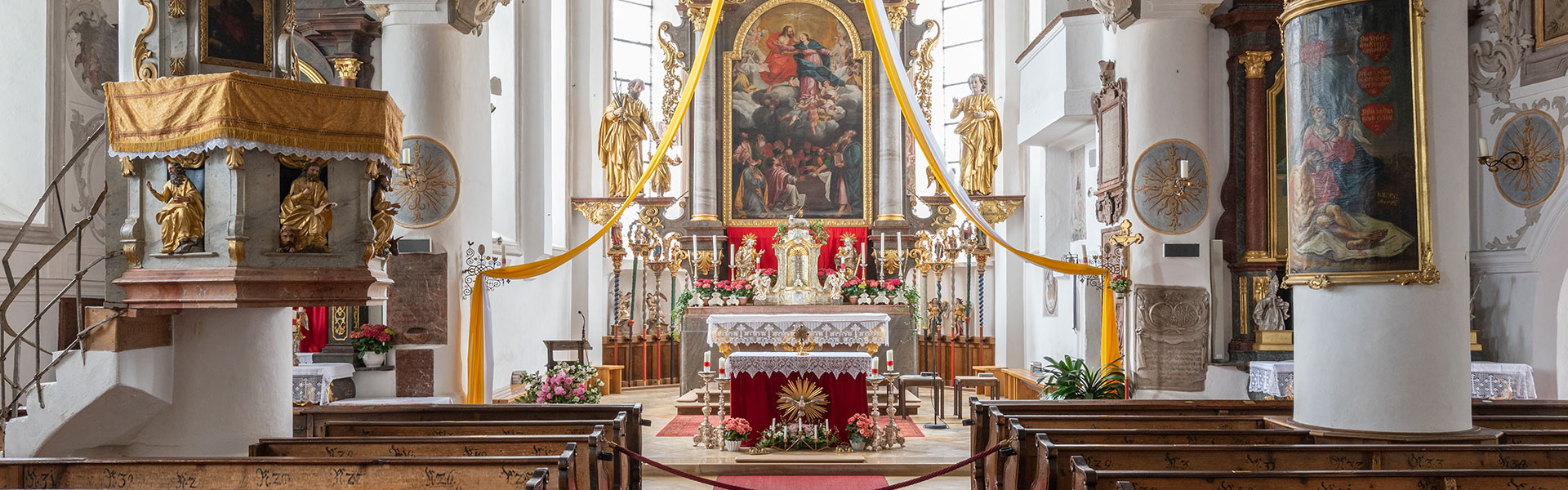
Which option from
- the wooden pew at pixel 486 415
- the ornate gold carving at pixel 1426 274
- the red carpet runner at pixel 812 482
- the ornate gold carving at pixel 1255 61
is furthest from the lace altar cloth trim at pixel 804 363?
the ornate gold carving at pixel 1426 274

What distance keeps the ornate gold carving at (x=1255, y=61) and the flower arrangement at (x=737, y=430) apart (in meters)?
5.72

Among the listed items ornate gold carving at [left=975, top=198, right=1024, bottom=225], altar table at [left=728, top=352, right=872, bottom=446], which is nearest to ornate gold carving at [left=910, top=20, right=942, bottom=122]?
ornate gold carving at [left=975, top=198, right=1024, bottom=225]

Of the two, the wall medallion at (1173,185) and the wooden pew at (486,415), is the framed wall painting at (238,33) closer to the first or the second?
the wooden pew at (486,415)

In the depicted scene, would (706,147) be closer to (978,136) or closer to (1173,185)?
(978,136)

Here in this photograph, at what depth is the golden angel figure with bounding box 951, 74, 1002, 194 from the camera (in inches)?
659

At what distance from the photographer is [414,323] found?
36.4ft

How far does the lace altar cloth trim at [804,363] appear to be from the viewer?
10.3 m

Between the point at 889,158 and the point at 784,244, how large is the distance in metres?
2.97

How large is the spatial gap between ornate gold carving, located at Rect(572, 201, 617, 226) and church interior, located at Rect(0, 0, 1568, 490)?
0.13 meters

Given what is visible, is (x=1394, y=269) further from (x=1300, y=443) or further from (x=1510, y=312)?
(x=1510, y=312)

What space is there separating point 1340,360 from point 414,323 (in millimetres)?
8216

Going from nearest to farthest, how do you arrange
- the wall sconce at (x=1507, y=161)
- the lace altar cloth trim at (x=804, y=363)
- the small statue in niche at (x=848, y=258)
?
1. the wall sconce at (x=1507, y=161)
2. the lace altar cloth trim at (x=804, y=363)
3. the small statue in niche at (x=848, y=258)

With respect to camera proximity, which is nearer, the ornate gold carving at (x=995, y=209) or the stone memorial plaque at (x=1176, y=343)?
the stone memorial plaque at (x=1176, y=343)

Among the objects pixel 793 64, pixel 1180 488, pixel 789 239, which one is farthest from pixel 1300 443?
pixel 793 64
